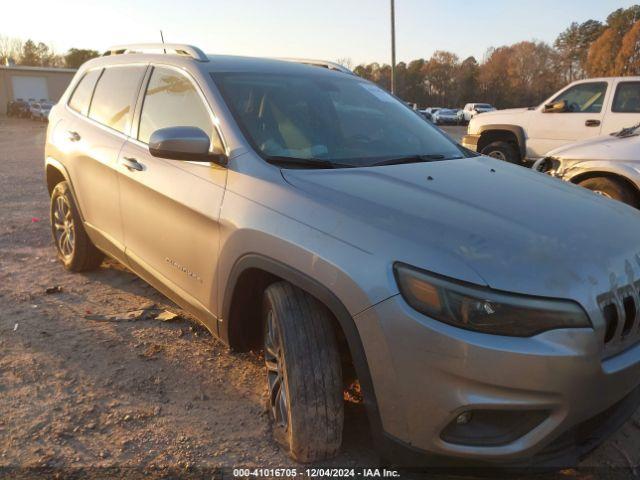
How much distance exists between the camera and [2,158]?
15078mm

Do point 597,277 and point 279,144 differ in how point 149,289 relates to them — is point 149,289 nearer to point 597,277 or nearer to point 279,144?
point 279,144

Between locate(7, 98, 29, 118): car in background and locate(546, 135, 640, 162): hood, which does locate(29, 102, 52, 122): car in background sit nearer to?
locate(7, 98, 29, 118): car in background

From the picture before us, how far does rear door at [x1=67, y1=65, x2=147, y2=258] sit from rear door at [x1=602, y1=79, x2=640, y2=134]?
745 centimetres

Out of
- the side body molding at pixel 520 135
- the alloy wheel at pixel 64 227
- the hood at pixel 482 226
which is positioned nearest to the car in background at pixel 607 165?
the hood at pixel 482 226

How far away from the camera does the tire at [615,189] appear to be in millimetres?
5715

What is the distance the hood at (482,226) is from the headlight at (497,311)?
35mm

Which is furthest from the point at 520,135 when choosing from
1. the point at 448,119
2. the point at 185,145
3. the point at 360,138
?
the point at 448,119

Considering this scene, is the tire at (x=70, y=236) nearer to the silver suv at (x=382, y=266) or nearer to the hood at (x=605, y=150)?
the silver suv at (x=382, y=266)

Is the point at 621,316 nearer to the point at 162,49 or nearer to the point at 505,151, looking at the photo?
the point at 162,49

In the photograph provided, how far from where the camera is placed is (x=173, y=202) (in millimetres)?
3008

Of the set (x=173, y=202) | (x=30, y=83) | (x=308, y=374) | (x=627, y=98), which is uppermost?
(x=30, y=83)

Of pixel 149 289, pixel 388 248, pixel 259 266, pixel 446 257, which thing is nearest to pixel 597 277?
pixel 446 257

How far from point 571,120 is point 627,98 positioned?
84 centimetres

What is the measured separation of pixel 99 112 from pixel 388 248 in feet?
10.0
